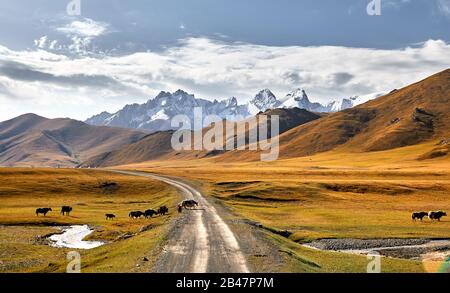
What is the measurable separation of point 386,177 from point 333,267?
12079 centimetres

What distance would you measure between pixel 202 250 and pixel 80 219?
131 feet

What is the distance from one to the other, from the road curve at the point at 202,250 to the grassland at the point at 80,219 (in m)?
1.47

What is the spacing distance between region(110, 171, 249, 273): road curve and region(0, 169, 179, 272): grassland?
147 cm

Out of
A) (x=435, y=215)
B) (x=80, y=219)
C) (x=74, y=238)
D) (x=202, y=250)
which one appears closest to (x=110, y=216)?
(x=80, y=219)

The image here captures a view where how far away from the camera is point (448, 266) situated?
3756cm

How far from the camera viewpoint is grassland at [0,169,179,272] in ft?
119

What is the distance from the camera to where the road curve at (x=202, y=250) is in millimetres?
29797

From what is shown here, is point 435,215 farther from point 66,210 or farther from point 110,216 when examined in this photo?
point 66,210

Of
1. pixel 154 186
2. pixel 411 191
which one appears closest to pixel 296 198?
pixel 411 191

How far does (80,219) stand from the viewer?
70.2m

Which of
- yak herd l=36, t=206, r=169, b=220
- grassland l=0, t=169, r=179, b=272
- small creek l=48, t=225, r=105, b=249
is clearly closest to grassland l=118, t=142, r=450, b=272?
yak herd l=36, t=206, r=169, b=220

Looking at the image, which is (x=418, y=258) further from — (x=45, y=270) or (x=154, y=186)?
(x=154, y=186)

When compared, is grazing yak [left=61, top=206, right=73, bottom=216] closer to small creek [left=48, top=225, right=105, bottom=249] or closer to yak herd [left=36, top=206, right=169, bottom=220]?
yak herd [left=36, top=206, right=169, bottom=220]
